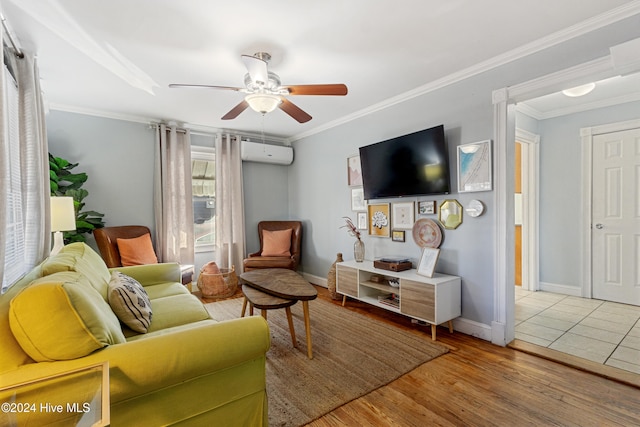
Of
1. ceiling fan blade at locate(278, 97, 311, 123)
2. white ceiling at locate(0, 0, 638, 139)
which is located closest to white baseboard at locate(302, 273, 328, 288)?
ceiling fan blade at locate(278, 97, 311, 123)

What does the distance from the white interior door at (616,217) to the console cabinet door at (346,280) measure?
301cm

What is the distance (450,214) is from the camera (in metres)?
2.90

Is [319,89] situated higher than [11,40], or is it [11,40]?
[11,40]

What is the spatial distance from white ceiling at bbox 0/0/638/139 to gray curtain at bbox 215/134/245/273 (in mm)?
1426

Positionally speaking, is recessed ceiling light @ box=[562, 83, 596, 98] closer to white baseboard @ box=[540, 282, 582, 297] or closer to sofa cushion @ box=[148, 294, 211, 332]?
white baseboard @ box=[540, 282, 582, 297]

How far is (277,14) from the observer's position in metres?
1.90

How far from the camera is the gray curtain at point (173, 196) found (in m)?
4.04

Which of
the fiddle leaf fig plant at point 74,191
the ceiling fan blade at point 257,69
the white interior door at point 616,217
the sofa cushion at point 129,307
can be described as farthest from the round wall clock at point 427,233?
the fiddle leaf fig plant at point 74,191

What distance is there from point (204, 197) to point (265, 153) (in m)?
1.19

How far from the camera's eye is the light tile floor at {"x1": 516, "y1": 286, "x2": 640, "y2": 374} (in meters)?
2.34

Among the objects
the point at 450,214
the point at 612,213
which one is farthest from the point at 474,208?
the point at 612,213

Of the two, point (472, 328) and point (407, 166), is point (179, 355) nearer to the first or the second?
point (472, 328)

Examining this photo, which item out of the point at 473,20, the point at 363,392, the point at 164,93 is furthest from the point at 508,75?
the point at 164,93

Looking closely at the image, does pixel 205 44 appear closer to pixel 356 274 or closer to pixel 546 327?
pixel 356 274
